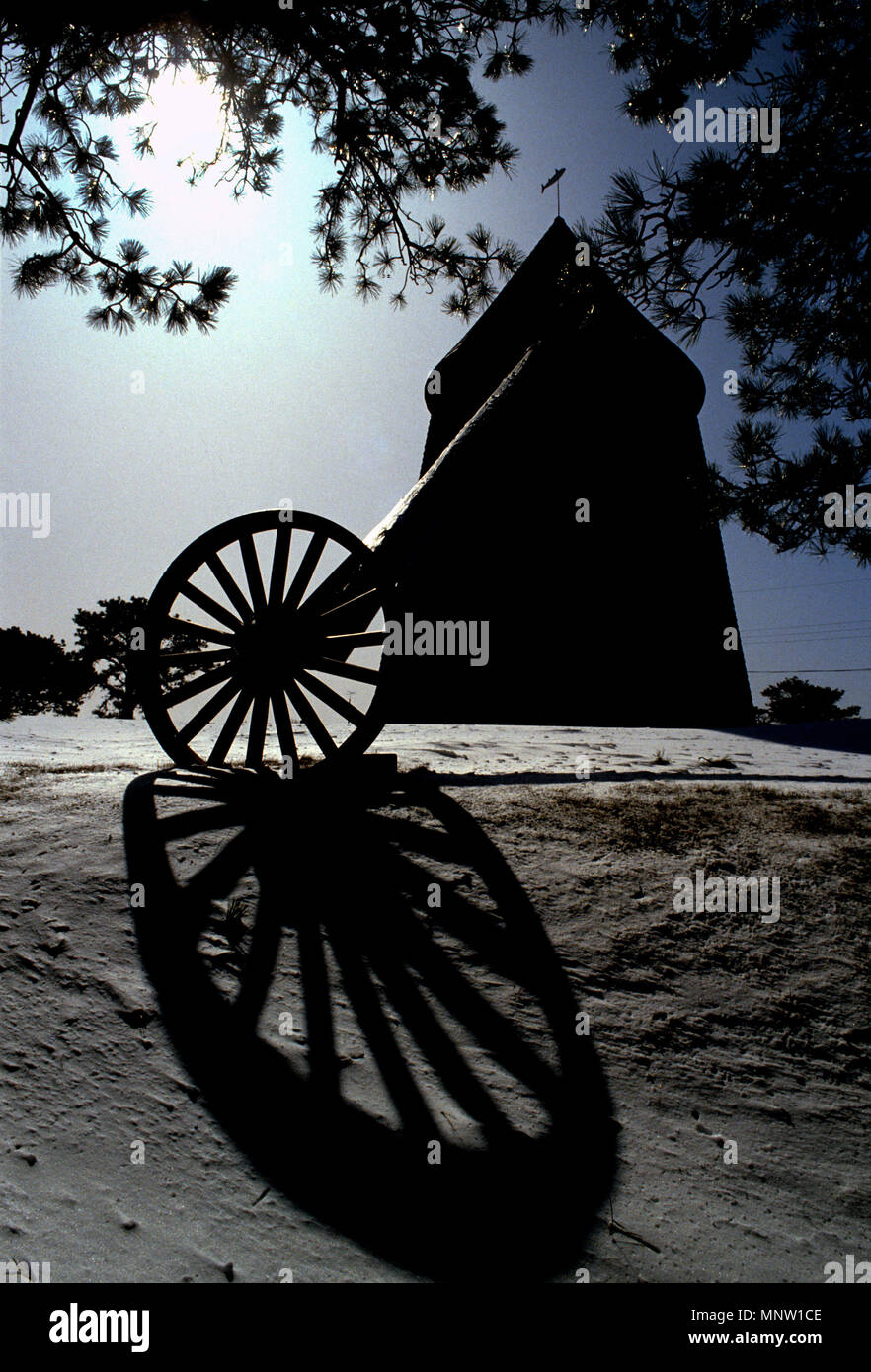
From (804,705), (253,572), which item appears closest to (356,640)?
(253,572)

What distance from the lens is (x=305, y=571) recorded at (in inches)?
146

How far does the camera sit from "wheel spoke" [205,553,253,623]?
366cm

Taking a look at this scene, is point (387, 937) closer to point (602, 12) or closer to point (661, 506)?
point (602, 12)

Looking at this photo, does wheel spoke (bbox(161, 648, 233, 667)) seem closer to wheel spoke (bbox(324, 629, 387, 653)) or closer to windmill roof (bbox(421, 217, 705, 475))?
wheel spoke (bbox(324, 629, 387, 653))

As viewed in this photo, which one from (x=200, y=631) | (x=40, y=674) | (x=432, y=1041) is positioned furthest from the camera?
(x=40, y=674)

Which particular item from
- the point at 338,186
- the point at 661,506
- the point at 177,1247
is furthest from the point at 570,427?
the point at 177,1247

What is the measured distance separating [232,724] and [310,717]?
404 mm

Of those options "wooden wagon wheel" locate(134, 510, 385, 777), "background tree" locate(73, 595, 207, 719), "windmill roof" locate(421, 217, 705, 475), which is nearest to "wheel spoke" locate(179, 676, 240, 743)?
"wooden wagon wheel" locate(134, 510, 385, 777)

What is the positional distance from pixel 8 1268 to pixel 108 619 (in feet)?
66.4

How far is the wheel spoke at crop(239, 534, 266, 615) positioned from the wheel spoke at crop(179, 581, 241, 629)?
15 cm

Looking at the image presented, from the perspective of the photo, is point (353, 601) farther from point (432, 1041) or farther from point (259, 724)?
point (432, 1041)

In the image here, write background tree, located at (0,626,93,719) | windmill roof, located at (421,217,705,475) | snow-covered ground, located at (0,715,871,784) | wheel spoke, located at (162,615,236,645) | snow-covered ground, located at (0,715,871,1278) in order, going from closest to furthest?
snow-covered ground, located at (0,715,871,1278)
wheel spoke, located at (162,615,236,645)
snow-covered ground, located at (0,715,871,784)
windmill roof, located at (421,217,705,475)
background tree, located at (0,626,93,719)

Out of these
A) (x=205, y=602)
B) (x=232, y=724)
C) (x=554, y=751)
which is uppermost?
(x=205, y=602)
